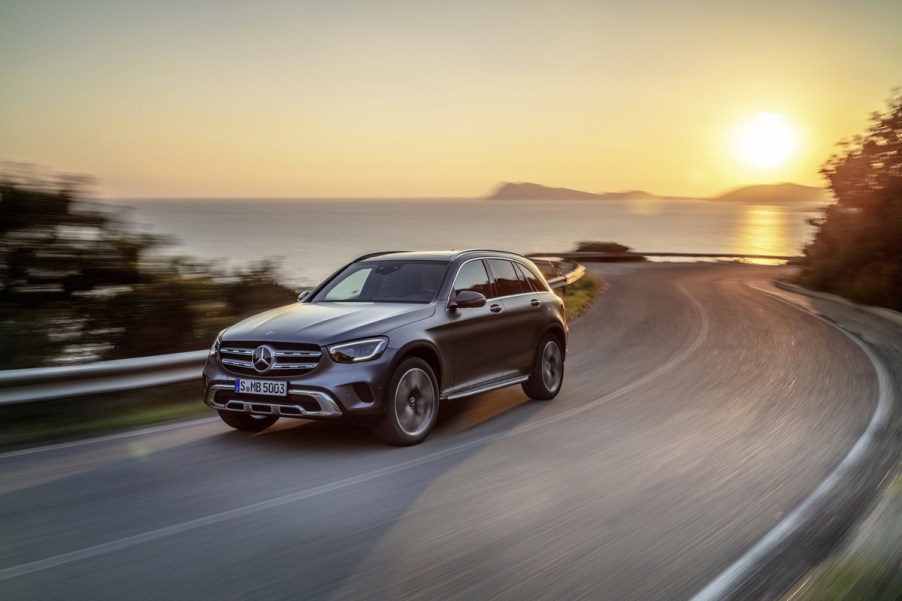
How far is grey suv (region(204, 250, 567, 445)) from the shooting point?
7262mm

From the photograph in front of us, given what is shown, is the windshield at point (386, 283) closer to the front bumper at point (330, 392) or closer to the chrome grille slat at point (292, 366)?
the front bumper at point (330, 392)

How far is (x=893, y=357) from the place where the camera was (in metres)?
14.2

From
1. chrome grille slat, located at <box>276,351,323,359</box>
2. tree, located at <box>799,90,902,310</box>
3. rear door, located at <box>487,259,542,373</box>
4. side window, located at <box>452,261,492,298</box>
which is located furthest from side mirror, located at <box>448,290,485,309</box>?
tree, located at <box>799,90,902,310</box>

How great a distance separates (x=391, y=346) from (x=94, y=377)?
318cm

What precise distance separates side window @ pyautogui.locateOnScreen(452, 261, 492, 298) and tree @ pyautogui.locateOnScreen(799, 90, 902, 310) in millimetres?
17284

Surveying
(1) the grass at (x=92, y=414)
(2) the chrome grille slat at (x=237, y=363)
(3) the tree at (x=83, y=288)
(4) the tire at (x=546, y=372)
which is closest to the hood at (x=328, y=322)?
(2) the chrome grille slat at (x=237, y=363)

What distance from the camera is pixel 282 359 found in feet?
24.0

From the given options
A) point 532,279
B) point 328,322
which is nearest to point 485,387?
point 532,279

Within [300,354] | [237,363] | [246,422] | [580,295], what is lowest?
[580,295]

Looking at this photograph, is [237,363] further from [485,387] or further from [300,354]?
[485,387]

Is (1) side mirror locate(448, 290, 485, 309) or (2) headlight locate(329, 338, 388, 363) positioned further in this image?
(1) side mirror locate(448, 290, 485, 309)

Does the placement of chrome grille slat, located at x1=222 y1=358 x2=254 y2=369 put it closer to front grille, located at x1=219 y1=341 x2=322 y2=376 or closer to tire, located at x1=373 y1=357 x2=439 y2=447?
front grille, located at x1=219 y1=341 x2=322 y2=376

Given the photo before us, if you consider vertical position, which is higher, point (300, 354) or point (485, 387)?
point (300, 354)

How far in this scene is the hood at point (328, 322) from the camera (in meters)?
7.38
